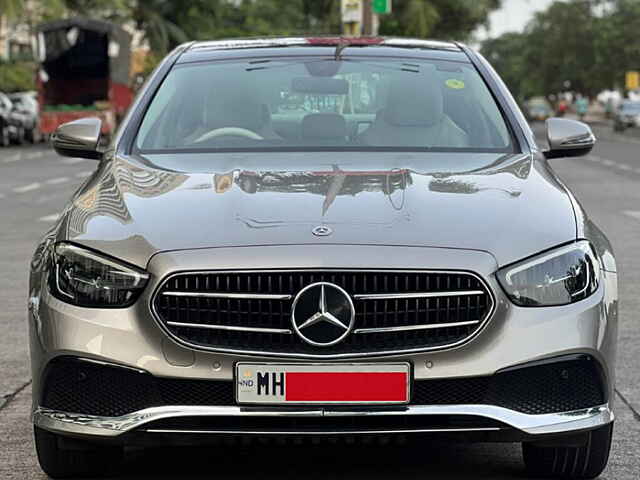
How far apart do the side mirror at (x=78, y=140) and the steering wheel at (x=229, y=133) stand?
397 millimetres

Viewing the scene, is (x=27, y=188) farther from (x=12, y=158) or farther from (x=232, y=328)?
(x=232, y=328)

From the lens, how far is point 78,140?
617 cm

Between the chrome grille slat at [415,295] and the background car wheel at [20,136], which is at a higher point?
the chrome grille slat at [415,295]

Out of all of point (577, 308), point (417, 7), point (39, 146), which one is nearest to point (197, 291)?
point (577, 308)

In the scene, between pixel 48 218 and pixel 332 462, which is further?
pixel 48 218

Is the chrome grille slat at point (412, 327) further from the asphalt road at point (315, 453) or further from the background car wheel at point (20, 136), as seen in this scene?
the background car wheel at point (20, 136)


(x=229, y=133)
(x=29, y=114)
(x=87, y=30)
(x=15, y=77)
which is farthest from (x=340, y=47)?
(x=15, y=77)

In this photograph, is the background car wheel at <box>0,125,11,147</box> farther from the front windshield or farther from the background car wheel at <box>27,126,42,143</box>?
the front windshield

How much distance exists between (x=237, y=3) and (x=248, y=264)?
9368 centimetres

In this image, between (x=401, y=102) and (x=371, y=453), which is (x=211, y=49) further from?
(x=371, y=453)

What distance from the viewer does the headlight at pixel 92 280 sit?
4.66m

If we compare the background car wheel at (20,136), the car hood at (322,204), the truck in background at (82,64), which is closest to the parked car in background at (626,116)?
the truck in background at (82,64)

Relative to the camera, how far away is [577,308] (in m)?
4.70

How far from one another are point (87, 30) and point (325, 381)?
41985 mm
